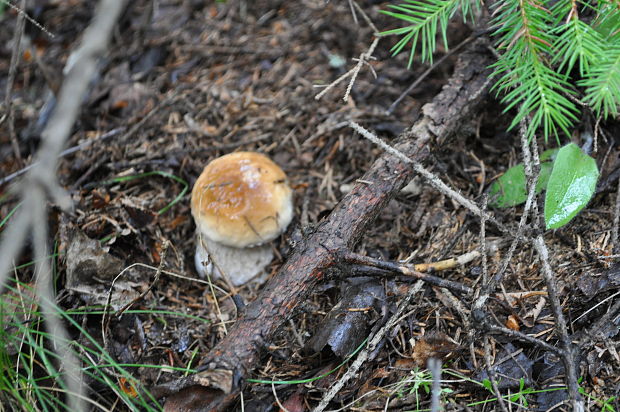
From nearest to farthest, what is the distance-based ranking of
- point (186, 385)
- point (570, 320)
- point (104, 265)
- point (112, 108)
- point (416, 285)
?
point (186, 385)
point (570, 320)
point (416, 285)
point (104, 265)
point (112, 108)

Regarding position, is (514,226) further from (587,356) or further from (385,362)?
(385,362)

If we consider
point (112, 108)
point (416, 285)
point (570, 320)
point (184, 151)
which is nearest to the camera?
point (570, 320)

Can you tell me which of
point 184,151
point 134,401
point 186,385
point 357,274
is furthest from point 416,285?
point 184,151

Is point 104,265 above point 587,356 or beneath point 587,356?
beneath

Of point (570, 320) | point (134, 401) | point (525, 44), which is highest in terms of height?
point (525, 44)

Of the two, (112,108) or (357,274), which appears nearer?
(357,274)

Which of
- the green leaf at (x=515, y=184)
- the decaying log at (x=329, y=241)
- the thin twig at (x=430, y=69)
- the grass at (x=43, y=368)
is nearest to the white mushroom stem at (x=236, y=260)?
the grass at (x=43, y=368)

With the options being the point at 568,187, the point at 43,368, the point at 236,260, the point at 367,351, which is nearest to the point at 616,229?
the point at 568,187
